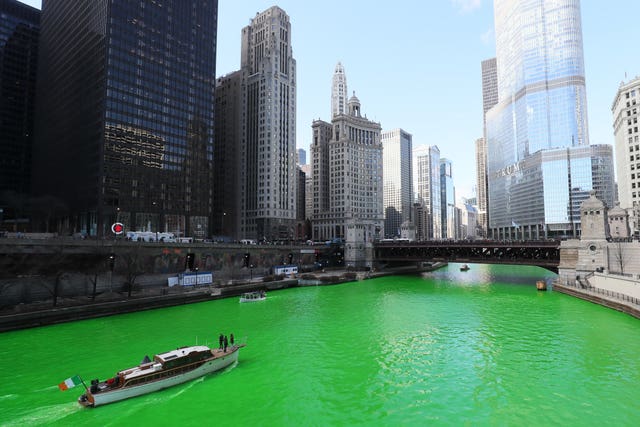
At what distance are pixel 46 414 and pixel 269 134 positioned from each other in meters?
161

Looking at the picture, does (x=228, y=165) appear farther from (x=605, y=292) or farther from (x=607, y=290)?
(x=605, y=292)

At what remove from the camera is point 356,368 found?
3269 cm

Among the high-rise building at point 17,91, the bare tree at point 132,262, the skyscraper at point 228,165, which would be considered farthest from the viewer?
the skyscraper at point 228,165

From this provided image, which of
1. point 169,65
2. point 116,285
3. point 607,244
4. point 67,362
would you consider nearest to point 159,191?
point 169,65

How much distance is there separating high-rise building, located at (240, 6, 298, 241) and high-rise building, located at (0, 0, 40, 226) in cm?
9890

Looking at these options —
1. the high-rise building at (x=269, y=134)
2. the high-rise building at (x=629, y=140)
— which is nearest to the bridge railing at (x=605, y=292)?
the high-rise building at (x=629, y=140)

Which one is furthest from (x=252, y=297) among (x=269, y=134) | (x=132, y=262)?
(x=269, y=134)

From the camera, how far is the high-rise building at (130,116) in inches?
4552

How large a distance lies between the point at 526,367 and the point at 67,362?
1618 inches

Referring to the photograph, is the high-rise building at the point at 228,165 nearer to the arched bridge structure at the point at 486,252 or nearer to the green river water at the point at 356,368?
the arched bridge structure at the point at 486,252

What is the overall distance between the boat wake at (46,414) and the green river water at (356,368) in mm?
107

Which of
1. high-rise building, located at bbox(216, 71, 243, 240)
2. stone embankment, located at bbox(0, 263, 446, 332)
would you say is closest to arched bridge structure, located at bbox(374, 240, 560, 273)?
stone embankment, located at bbox(0, 263, 446, 332)

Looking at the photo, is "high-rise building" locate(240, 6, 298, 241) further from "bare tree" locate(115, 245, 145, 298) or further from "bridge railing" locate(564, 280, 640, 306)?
"bridge railing" locate(564, 280, 640, 306)

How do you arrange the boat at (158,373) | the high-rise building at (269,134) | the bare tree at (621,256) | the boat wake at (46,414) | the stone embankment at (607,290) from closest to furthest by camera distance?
1. the boat wake at (46,414)
2. the boat at (158,373)
3. the stone embankment at (607,290)
4. the bare tree at (621,256)
5. the high-rise building at (269,134)
